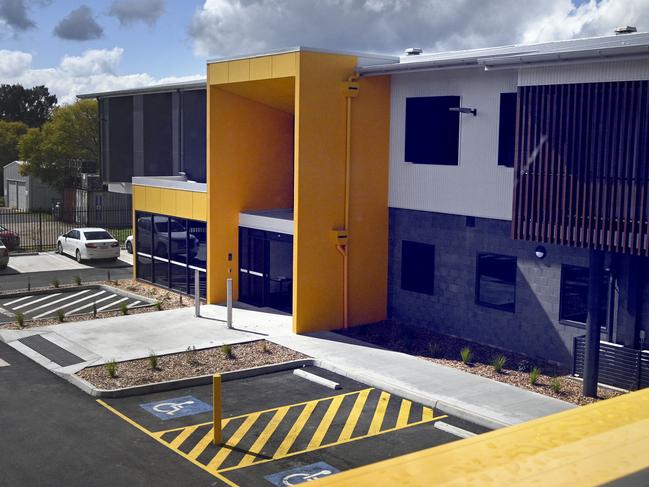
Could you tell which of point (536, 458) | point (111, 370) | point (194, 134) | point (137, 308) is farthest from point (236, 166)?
point (536, 458)

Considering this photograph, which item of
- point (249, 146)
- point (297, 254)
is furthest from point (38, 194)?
point (297, 254)

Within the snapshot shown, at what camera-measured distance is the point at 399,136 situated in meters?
21.1

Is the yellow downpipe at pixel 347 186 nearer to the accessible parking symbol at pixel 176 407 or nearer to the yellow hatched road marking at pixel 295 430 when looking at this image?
the yellow hatched road marking at pixel 295 430

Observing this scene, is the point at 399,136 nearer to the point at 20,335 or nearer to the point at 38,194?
the point at 20,335

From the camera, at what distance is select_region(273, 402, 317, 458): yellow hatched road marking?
41.6 feet

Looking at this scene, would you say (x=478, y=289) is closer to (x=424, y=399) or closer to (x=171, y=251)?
(x=424, y=399)

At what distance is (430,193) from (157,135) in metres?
18.1

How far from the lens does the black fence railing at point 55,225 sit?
119 ft

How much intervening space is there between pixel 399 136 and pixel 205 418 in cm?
973

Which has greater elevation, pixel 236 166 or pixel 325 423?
pixel 236 166

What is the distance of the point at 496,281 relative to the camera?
19000 mm

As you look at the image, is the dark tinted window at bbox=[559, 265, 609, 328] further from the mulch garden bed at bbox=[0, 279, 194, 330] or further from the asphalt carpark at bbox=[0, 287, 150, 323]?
the asphalt carpark at bbox=[0, 287, 150, 323]

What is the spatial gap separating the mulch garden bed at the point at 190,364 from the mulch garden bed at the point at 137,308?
16.2ft

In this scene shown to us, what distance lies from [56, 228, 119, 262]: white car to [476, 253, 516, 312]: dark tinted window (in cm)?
1768
